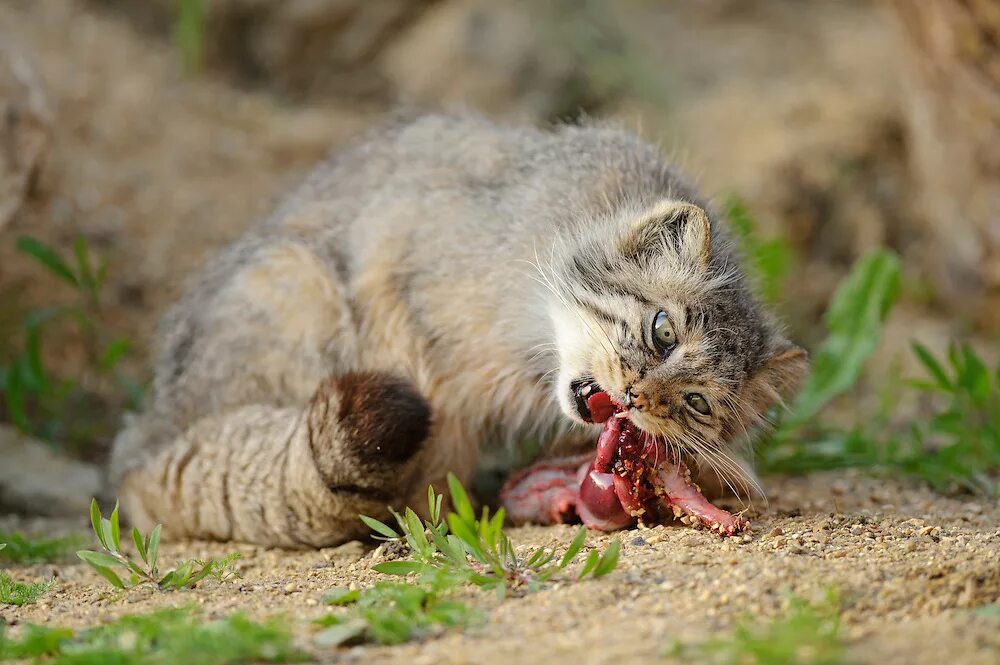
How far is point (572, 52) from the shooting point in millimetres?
9461

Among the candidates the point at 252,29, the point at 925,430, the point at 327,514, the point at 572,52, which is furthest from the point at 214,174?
the point at 925,430

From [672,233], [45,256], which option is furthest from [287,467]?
[45,256]

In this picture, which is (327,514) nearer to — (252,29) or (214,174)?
(214,174)

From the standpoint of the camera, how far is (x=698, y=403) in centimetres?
425

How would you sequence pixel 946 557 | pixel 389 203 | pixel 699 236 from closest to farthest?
pixel 946 557
pixel 699 236
pixel 389 203

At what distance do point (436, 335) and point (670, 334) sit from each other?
1276 mm

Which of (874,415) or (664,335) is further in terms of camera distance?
(874,415)

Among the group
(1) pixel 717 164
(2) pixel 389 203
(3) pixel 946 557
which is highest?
(1) pixel 717 164

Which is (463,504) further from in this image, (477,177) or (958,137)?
(958,137)

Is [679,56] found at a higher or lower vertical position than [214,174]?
higher

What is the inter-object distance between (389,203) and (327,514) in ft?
5.54

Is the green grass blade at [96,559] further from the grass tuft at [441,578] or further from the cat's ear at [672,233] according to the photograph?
the cat's ear at [672,233]

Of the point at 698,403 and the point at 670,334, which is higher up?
the point at 670,334

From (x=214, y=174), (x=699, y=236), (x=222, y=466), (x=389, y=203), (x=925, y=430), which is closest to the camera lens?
(x=699, y=236)
